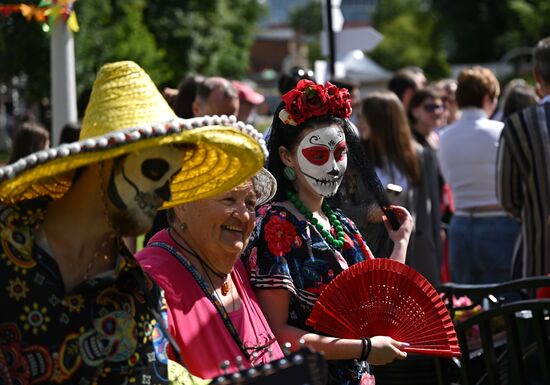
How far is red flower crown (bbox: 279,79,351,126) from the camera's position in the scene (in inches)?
149

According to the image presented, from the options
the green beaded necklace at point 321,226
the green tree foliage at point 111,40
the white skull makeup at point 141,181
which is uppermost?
the green tree foliage at point 111,40

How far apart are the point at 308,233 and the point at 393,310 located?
0.41m

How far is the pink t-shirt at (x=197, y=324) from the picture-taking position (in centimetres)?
293

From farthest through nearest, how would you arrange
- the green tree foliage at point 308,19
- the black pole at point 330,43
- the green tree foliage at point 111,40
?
the green tree foliage at point 308,19
the green tree foliage at point 111,40
the black pole at point 330,43

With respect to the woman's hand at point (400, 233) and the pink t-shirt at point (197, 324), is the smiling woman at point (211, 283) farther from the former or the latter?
the woman's hand at point (400, 233)

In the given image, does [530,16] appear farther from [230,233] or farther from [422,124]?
[230,233]

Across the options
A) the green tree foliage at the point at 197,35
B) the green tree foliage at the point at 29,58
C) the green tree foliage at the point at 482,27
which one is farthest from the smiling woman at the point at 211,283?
the green tree foliage at the point at 482,27

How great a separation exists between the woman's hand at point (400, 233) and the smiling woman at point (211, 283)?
88cm

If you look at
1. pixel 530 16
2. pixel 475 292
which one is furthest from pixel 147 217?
pixel 530 16

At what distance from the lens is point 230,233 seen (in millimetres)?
3201

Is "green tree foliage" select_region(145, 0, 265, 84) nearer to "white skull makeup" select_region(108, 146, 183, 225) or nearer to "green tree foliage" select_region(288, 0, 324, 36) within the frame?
"white skull makeup" select_region(108, 146, 183, 225)

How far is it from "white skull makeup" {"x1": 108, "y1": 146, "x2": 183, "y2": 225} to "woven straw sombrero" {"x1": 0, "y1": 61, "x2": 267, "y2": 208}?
5 cm

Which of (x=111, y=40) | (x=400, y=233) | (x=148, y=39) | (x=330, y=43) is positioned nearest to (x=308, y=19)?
(x=148, y=39)

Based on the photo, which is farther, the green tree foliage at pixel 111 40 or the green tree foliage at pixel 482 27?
the green tree foliage at pixel 482 27
